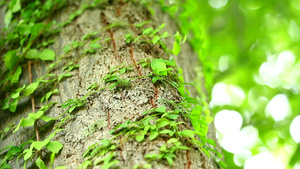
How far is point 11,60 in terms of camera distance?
204cm

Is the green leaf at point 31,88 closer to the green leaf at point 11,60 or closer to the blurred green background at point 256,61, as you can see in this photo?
the green leaf at point 11,60

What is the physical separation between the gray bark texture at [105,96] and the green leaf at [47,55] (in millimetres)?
57

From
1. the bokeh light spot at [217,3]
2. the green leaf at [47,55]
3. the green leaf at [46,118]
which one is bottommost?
the green leaf at [46,118]

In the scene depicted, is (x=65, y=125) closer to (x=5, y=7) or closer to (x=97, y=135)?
(x=97, y=135)

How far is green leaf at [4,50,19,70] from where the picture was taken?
79.9 inches

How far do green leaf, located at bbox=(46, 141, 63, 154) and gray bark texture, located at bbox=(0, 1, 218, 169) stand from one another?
0.03 meters

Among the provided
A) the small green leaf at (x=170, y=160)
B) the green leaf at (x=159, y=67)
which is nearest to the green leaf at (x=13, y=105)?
the green leaf at (x=159, y=67)

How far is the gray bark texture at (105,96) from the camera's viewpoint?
1376mm

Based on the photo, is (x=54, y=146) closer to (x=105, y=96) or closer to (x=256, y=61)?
(x=105, y=96)

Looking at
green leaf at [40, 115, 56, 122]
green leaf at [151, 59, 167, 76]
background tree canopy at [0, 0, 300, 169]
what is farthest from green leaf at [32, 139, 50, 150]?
background tree canopy at [0, 0, 300, 169]

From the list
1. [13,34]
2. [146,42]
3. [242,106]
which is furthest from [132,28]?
[242,106]

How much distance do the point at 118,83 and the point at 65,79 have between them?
17.6 inches

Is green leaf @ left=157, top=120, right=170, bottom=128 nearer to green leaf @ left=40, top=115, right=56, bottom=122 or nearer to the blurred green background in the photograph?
green leaf @ left=40, top=115, right=56, bottom=122

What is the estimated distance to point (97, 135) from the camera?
1490 millimetres
